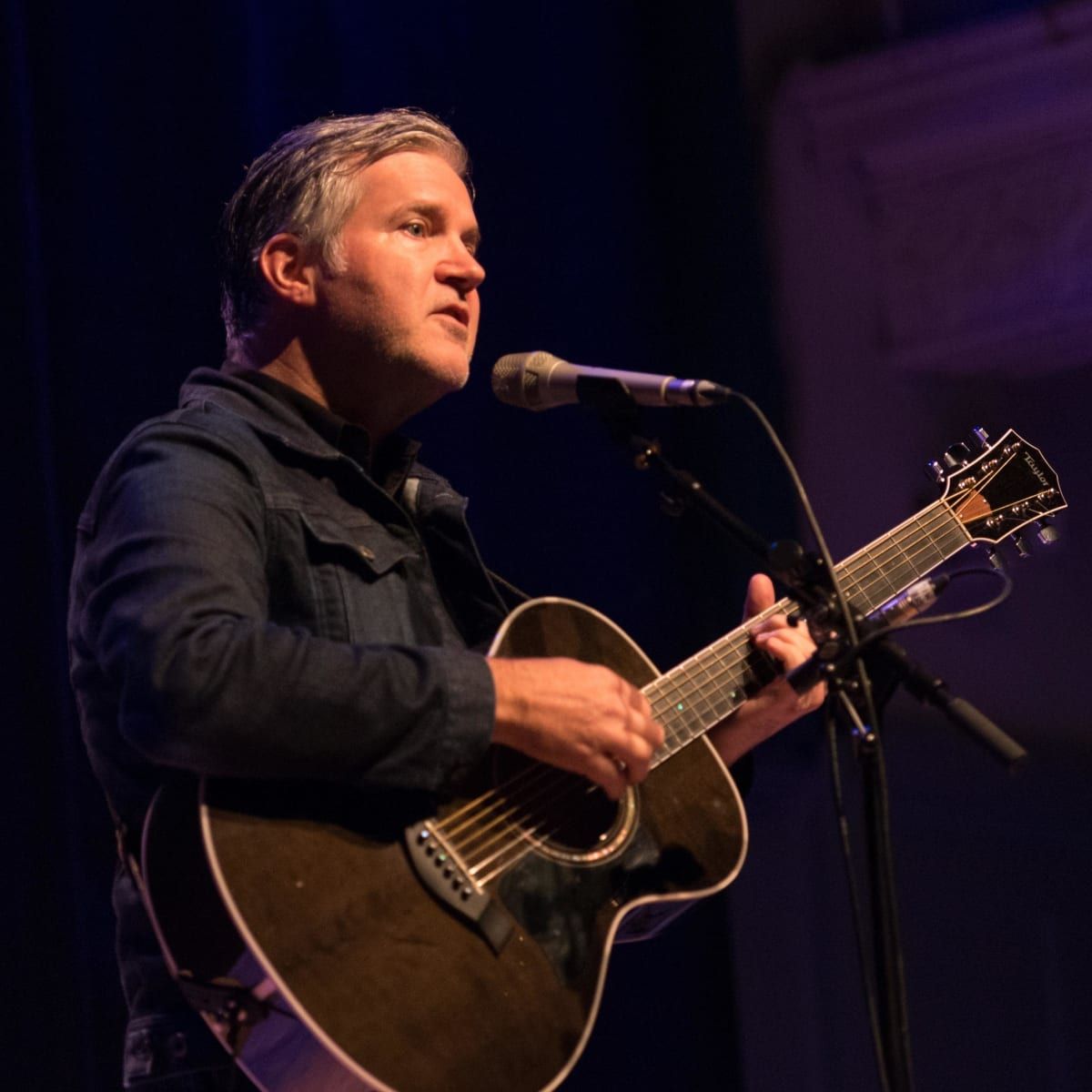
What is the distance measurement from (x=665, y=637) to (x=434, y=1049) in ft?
7.16

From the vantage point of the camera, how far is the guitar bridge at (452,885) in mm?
1907

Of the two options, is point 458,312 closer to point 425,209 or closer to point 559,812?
point 425,209

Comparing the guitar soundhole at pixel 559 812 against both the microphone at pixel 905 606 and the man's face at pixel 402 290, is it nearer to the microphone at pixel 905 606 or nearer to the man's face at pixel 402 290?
the microphone at pixel 905 606

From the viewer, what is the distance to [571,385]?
221 centimetres

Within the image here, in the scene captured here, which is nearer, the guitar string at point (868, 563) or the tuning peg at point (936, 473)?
the guitar string at point (868, 563)

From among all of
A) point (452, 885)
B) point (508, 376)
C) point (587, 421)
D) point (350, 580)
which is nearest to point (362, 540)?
point (350, 580)

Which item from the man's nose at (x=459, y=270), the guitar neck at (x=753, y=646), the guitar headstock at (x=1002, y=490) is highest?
the man's nose at (x=459, y=270)

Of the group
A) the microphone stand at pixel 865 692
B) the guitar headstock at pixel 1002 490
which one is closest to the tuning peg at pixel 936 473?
the guitar headstock at pixel 1002 490

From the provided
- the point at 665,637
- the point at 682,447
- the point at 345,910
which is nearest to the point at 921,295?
the point at 682,447

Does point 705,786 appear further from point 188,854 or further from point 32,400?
point 32,400

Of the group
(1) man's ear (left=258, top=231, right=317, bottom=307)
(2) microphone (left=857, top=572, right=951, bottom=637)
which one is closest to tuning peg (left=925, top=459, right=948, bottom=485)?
(2) microphone (left=857, top=572, right=951, bottom=637)

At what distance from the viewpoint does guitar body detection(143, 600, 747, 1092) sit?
175 cm

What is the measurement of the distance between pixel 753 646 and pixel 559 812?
1.75 feet

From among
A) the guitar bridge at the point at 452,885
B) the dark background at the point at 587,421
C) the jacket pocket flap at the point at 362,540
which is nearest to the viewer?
the guitar bridge at the point at 452,885
